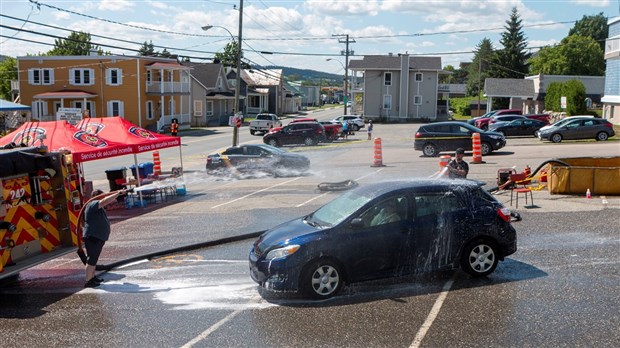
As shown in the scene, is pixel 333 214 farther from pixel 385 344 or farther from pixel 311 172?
pixel 311 172

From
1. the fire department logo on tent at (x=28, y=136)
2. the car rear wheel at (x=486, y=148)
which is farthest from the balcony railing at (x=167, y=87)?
→ the fire department logo on tent at (x=28, y=136)

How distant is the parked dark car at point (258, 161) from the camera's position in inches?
983

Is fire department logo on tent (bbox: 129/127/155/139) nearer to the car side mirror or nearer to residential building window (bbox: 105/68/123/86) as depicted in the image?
the car side mirror

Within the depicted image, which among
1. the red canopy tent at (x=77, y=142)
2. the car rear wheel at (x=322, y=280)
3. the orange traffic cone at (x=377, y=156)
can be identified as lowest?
the car rear wheel at (x=322, y=280)

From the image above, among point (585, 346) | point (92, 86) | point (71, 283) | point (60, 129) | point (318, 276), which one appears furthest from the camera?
point (92, 86)

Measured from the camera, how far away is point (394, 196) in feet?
29.3

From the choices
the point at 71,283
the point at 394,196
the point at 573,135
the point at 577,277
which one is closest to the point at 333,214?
the point at 394,196

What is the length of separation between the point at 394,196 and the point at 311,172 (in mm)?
16311

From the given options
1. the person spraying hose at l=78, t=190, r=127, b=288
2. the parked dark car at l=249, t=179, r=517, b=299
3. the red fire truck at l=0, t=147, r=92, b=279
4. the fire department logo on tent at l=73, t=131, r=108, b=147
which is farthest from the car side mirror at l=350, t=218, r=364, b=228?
the fire department logo on tent at l=73, t=131, r=108, b=147

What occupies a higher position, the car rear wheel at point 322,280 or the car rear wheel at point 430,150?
the car rear wheel at point 430,150

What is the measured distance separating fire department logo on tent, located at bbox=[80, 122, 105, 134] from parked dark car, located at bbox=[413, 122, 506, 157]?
15.3 m

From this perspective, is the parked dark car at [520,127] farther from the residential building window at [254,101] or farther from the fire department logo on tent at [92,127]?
the residential building window at [254,101]

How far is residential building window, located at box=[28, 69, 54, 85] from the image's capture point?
5875 cm

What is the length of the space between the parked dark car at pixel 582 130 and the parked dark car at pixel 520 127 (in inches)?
186
